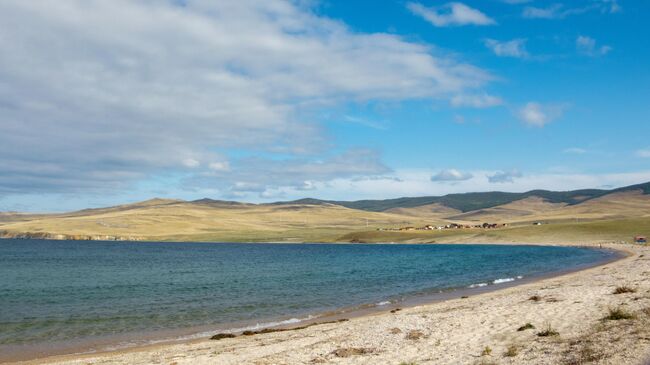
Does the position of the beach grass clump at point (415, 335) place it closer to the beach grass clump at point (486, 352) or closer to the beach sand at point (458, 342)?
the beach sand at point (458, 342)

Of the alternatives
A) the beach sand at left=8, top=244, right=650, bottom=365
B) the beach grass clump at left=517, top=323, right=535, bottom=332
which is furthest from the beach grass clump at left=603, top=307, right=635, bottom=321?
the beach grass clump at left=517, top=323, right=535, bottom=332

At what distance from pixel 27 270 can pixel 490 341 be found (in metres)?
73.9

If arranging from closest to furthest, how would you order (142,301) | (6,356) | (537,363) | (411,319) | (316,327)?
(537,363), (6,356), (411,319), (316,327), (142,301)

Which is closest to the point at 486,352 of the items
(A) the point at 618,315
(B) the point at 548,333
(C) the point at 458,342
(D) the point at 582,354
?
(C) the point at 458,342

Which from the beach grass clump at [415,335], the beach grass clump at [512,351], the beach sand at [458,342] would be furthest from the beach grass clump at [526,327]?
the beach grass clump at [415,335]

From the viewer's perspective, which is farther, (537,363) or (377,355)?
(377,355)

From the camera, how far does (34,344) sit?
27.9 metres

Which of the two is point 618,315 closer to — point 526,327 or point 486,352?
point 526,327

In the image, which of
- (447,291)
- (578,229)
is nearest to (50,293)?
(447,291)

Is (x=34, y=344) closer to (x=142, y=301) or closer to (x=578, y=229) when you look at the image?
(x=142, y=301)

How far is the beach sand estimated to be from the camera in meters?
17.0

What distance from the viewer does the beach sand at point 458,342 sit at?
17.0 metres

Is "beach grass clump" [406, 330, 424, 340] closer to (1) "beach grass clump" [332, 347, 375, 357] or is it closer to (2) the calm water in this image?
(1) "beach grass clump" [332, 347, 375, 357]

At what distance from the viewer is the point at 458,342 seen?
20.5 metres
